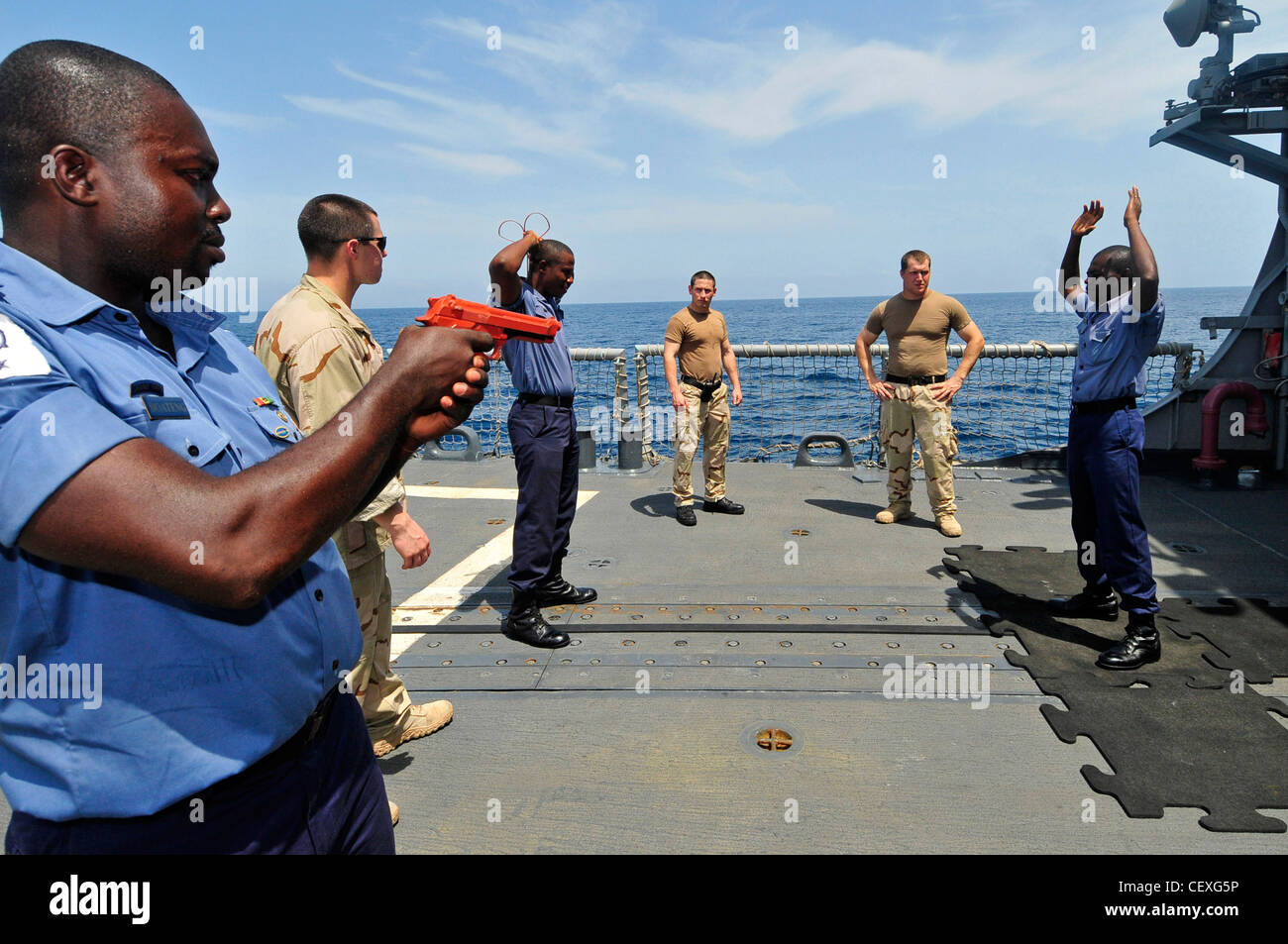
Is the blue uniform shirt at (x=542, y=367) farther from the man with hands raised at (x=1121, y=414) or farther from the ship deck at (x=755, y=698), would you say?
the man with hands raised at (x=1121, y=414)

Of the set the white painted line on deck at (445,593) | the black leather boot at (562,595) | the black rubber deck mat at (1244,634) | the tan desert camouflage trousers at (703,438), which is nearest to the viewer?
the black rubber deck mat at (1244,634)

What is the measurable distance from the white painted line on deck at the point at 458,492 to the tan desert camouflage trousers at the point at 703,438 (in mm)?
1456

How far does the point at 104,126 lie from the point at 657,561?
13.9ft

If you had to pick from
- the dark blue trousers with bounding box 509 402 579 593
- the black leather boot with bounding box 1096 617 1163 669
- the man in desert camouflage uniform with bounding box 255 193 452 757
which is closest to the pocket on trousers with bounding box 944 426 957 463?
the black leather boot with bounding box 1096 617 1163 669

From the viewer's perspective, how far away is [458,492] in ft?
22.6

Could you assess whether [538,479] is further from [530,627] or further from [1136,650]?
[1136,650]

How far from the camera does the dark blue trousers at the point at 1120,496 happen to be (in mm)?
3600

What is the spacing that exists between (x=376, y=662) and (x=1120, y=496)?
3.27m

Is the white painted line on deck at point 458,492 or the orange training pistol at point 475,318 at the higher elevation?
the orange training pistol at point 475,318

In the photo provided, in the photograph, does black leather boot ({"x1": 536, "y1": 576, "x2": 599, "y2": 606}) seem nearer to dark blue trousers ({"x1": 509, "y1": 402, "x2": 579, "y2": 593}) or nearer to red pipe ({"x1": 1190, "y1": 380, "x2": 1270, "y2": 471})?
dark blue trousers ({"x1": 509, "y1": 402, "x2": 579, "y2": 593})

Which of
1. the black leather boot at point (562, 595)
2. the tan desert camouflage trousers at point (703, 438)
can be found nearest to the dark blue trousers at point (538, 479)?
the black leather boot at point (562, 595)

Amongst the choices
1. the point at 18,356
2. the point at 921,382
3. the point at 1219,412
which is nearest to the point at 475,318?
the point at 18,356
